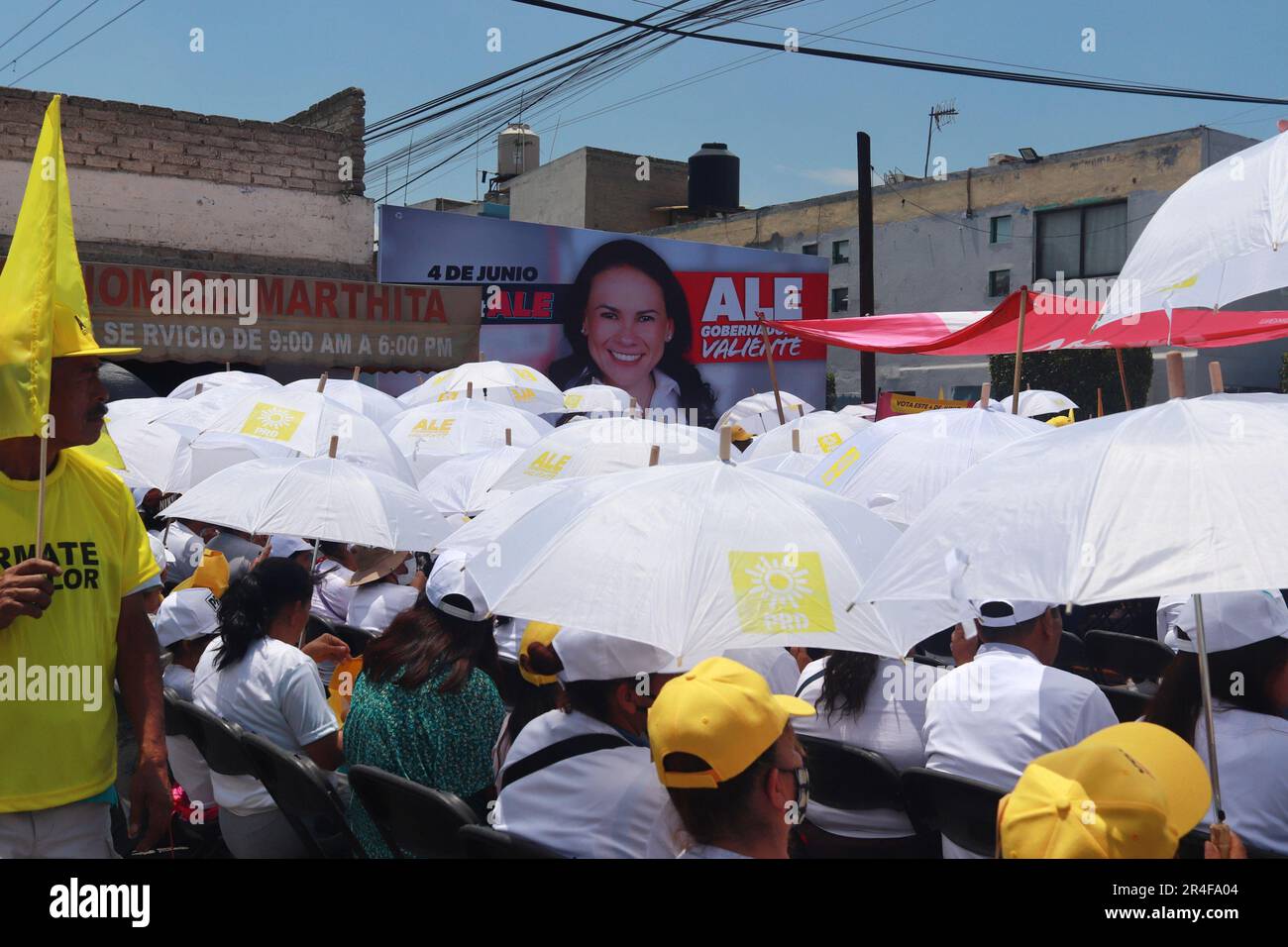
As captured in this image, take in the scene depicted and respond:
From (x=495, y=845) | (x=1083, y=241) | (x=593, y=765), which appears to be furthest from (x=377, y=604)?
(x=1083, y=241)

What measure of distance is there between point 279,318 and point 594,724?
14.5 metres

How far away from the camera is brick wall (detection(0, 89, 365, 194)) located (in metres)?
16.0

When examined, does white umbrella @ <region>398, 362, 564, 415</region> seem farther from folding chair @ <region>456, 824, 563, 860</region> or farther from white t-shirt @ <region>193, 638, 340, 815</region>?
folding chair @ <region>456, 824, 563, 860</region>

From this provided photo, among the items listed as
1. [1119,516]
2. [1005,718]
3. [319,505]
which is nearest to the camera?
[1119,516]

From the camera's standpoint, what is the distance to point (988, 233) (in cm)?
3609

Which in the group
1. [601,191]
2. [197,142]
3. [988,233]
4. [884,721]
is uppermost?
[601,191]

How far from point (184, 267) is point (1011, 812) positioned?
16.8 m

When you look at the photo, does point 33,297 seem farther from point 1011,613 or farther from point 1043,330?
point 1043,330

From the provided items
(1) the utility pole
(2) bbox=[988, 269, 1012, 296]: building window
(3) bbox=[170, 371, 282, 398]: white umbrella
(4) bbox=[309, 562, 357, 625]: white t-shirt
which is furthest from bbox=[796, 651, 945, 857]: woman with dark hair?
(2) bbox=[988, 269, 1012, 296]: building window

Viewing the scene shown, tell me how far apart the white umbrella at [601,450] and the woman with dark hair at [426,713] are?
93.7 inches

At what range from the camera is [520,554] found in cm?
368

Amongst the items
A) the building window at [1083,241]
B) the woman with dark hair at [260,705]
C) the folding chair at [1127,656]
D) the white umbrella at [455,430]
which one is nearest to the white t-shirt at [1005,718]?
the woman with dark hair at [260,705]
